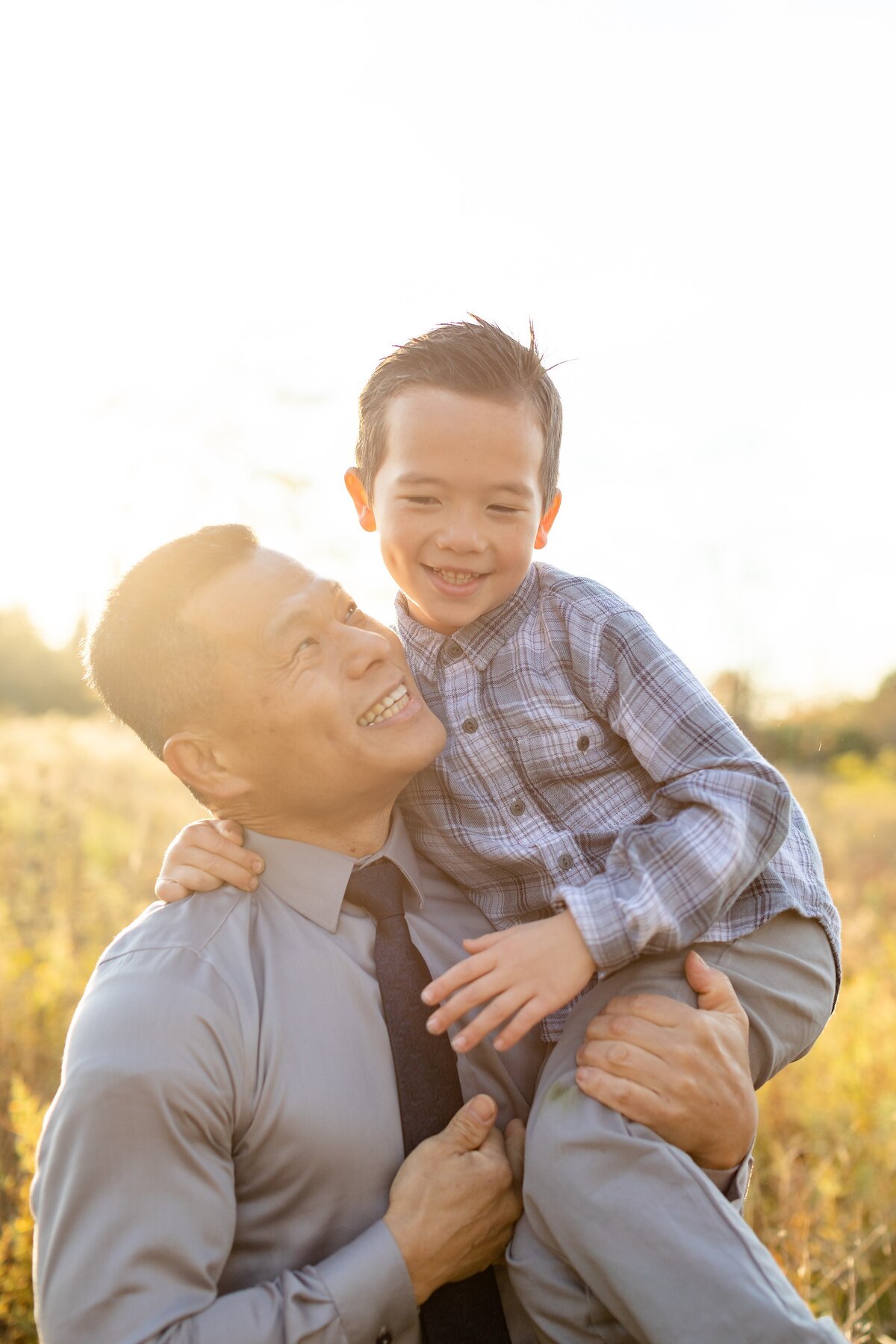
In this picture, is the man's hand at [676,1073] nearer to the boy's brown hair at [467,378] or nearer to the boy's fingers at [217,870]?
the boy's fingers at [217,870]

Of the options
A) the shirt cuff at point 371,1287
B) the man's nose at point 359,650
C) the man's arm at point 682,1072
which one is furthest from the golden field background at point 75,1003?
the man's nose at point 359,650

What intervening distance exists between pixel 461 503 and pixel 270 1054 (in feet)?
4.67

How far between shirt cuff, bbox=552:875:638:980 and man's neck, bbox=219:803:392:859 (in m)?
0.66

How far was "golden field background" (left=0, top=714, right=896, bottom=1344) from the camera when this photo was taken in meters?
3.84

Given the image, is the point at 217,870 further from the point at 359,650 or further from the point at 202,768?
the point at 359,650

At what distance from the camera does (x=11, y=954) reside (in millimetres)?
5344

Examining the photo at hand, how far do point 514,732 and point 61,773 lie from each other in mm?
A: 7815

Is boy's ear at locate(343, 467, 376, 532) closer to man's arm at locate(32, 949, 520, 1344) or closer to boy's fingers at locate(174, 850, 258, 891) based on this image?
boy's fingers at locate(174, 850, 258, 891)

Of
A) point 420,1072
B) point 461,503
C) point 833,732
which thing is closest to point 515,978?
point 420,1072

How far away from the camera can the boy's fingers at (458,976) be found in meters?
2.15

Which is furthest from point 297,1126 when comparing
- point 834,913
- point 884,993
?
point 884,993

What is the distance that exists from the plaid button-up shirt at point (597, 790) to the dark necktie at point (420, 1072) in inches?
11.8

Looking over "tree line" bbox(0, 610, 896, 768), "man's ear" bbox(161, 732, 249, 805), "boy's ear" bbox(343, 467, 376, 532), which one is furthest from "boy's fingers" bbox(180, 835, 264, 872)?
"tree line" bbox(0, 610, 896, 768)

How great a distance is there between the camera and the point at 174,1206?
6.64 ft
